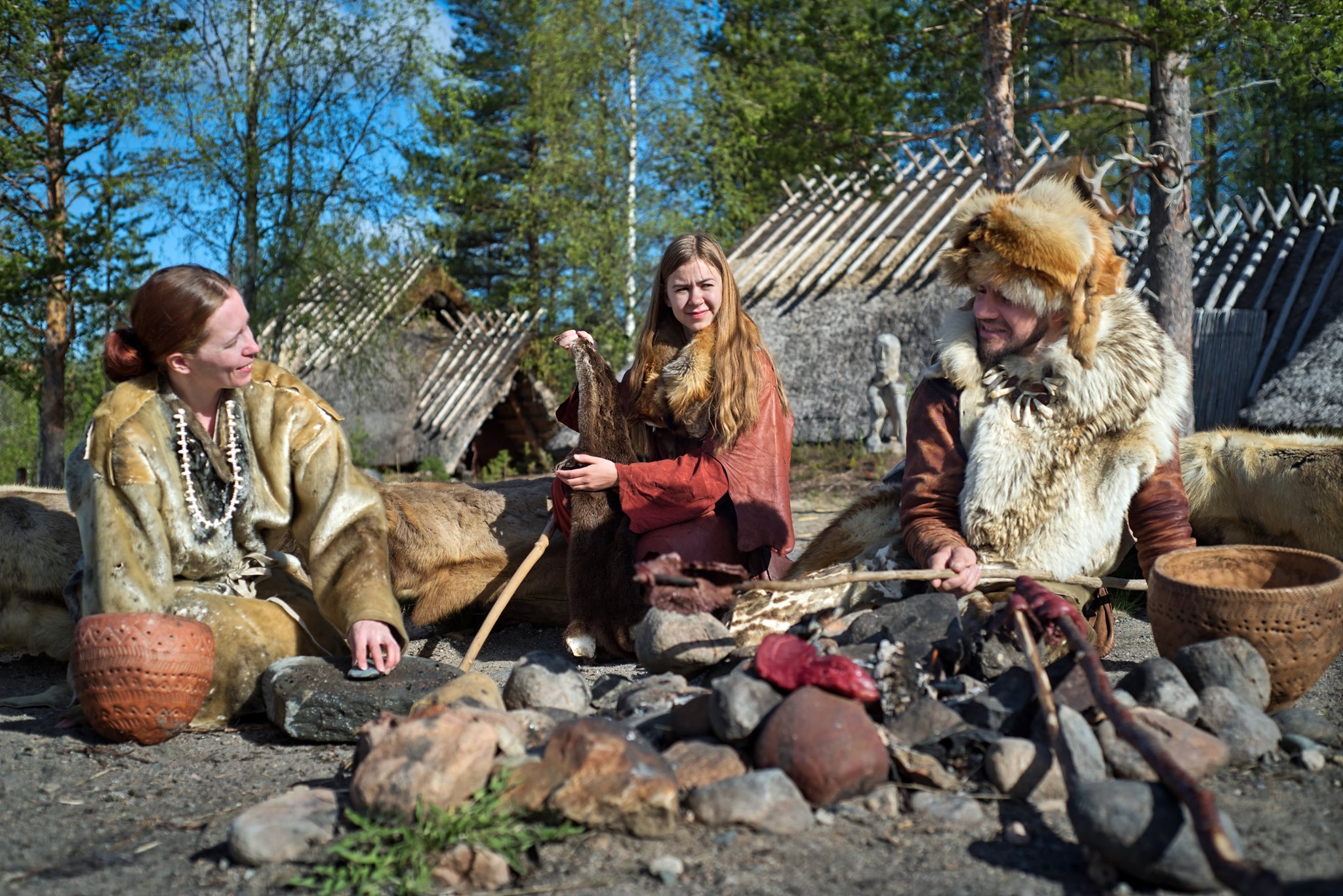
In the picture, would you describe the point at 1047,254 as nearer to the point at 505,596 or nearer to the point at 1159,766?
the point at 1159,766

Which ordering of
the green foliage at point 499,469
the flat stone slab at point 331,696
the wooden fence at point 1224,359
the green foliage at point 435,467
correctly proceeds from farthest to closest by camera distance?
the green foliage at point 499,469 → the green foliage at point 435,467 → the wooden fence at point 1224,359 → the flat stone slab at point 331,696

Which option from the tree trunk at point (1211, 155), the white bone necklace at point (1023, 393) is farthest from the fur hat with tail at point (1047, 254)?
the tree trunk at point (1211, 155)

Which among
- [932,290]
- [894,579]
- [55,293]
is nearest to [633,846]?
[894,579]

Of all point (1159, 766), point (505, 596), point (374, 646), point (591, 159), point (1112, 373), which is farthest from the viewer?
point (591, 159)

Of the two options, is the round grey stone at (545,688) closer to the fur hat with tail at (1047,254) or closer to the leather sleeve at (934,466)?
the leather sleeve at (934,466)

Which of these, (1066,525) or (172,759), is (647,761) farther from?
(1066,525)

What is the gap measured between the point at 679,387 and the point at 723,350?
210mm

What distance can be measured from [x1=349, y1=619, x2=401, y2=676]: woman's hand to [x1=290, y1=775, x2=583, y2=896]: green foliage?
0.91 meters

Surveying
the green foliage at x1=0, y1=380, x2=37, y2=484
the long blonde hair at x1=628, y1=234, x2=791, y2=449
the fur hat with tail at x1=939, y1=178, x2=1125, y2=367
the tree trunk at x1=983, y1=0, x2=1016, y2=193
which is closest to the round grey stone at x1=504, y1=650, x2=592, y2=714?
the long blonde hair at x1=628, y1=234, x2=791, y2=449

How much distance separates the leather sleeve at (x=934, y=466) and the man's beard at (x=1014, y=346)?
14cm

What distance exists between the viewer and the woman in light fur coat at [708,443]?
12.0 feet

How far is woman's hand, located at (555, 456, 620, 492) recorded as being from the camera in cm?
364

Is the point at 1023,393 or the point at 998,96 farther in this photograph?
the point at 998,96

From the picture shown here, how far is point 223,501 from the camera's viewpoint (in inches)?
124
